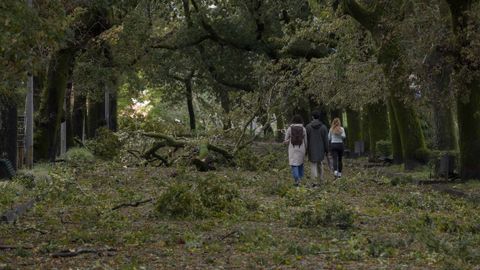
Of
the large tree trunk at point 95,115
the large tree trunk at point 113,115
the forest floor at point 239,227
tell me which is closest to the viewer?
the forest floor at point 239,227

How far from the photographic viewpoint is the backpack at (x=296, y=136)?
2100 cm

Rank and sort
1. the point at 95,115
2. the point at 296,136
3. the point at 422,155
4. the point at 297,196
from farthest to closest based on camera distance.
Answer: the point at 95,115 → the point at 422,155 → the point at 296,136 → the point at 297,196

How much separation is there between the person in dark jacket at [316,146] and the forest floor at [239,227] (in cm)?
57

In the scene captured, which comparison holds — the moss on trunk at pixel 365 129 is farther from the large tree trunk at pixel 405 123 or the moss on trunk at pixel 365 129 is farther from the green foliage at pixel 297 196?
the green foliage at pixel 297 196

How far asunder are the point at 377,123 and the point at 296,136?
15.3 meters

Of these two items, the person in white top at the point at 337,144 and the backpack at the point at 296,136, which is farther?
the person in white top at the point at 337,144

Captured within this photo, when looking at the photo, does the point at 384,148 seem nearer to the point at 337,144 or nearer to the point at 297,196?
the point at 337,144

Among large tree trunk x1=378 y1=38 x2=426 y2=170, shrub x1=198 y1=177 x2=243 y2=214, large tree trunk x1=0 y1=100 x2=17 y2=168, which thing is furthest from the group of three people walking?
large tree trunk x1=0 y1=100 x2=17 y2=168

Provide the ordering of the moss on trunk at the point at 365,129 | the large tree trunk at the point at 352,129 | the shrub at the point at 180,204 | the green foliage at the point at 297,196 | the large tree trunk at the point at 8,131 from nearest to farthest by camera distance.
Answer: the shrub at the point at 180,204
the green foliage at the point at 297,196
the large tree trunk at the point at 8,131
the moss on trunk at the point at 365,129
the large tree trunk at the point at 352,129

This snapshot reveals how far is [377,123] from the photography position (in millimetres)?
35750

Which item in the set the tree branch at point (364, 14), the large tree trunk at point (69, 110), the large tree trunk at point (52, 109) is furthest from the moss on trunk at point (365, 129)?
the large tree trunk at point (52, 109)

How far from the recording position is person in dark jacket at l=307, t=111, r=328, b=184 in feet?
70.1

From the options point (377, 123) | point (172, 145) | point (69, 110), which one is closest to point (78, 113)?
point (69, 110)

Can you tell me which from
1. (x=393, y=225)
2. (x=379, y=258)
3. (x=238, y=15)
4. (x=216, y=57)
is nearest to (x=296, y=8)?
(x=238, y=15)
